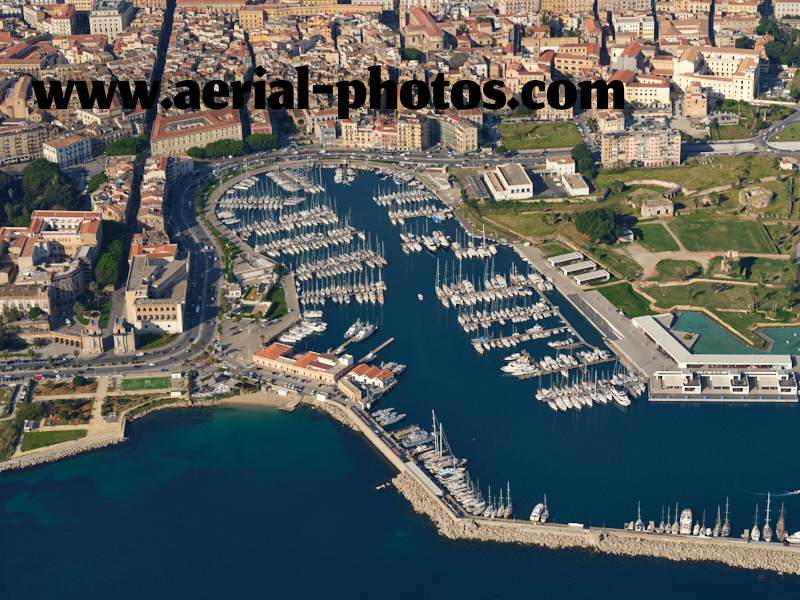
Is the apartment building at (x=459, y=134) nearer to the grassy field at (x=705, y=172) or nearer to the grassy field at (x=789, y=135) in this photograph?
the grassy field at (x=705, y=172)

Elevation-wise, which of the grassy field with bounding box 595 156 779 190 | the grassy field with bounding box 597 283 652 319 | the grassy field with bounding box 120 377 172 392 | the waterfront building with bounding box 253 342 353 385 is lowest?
the grassy field with bounding box 120 377 172 392

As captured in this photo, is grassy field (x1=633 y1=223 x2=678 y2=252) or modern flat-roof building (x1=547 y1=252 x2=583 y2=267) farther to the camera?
grassy field (x1=633 y1=223 x2=678 y2=252)

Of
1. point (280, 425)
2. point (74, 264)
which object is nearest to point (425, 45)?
point (74, 264)

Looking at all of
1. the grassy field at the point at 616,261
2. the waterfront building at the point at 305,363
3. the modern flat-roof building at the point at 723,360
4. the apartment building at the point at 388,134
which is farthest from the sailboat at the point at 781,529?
the apartment building at the point at 388,134

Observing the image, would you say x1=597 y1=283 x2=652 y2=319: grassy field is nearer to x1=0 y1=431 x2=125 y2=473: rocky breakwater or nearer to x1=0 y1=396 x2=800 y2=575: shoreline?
x1=0 y1=396 x2=800 y2=575: shoreline

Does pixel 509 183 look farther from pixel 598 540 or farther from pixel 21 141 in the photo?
pixel 598 540

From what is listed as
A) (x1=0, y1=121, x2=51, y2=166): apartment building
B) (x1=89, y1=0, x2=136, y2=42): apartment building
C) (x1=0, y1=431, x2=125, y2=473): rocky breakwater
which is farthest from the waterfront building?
(x1=89, y1=0, x2=136, y2=42): apartment building
